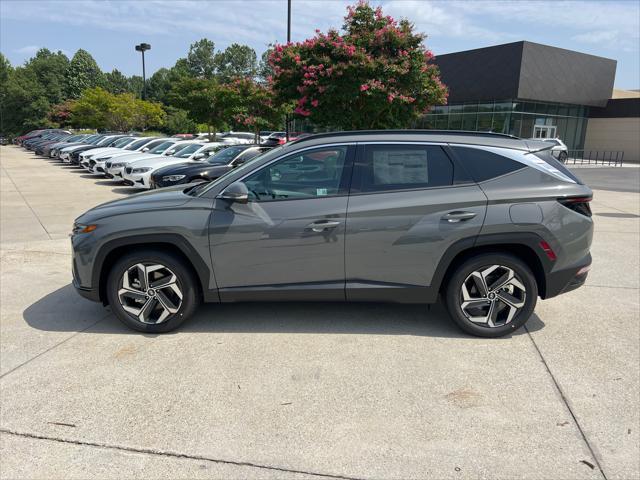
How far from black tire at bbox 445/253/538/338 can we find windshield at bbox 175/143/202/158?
11893 millimetres

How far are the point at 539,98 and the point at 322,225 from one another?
3483 centimetres

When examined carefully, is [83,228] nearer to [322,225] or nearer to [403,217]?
[322,225]

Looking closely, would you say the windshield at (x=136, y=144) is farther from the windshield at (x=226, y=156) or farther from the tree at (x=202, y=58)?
the tree at (x=202, y=58)

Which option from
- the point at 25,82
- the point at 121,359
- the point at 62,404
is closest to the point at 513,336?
the point at 121,359

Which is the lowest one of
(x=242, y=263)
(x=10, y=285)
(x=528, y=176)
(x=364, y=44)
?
(x=10, y=285)

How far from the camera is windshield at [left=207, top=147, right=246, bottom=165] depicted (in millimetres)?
11625

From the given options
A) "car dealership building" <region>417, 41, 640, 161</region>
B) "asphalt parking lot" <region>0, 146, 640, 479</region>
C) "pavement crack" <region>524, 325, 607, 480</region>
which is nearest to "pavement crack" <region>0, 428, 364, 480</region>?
"asphalt parking lot" <region>0, 146, 640, 479</region>

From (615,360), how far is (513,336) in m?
0.76

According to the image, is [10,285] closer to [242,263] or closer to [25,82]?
[242,263]

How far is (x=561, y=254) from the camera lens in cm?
383

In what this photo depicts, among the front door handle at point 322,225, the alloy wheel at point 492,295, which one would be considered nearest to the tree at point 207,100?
the front door handle at point 322,225

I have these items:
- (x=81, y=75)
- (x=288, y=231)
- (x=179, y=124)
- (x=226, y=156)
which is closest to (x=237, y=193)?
(x=288, y=231)

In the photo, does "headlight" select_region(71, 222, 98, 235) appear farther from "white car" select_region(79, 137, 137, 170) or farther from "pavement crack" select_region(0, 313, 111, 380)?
"white car" select_region(79, 137, 137, 170)

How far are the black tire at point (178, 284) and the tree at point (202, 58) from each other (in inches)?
4554
